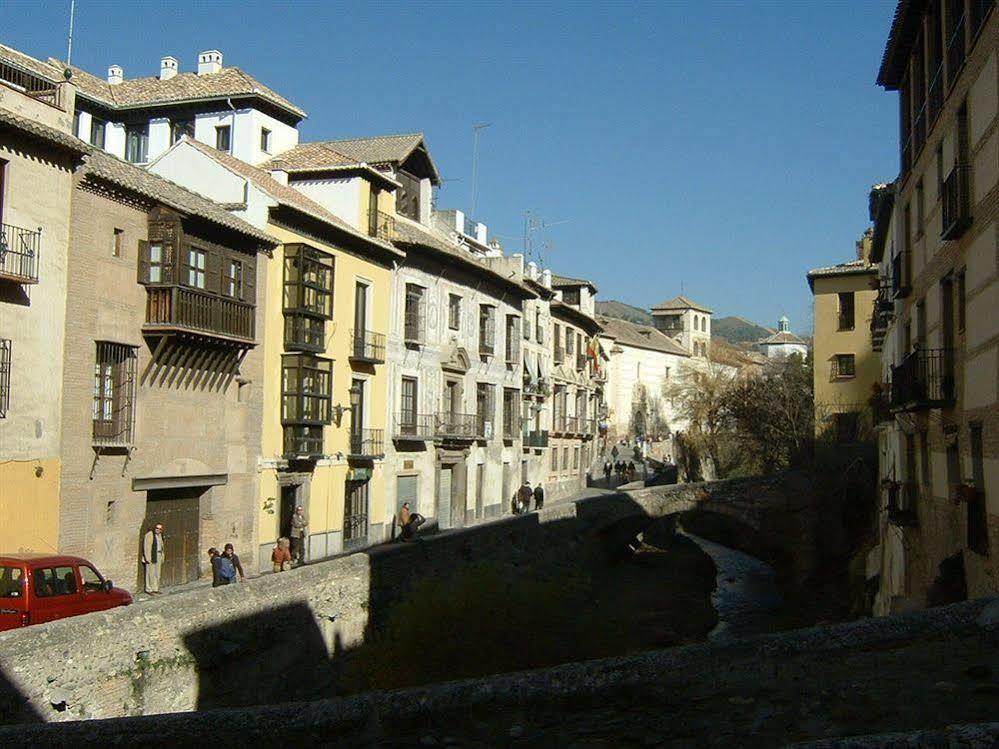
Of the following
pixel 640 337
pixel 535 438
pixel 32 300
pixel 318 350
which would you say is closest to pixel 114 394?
pixel 32 300

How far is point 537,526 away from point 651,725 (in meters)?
25.1

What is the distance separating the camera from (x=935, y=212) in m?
19.5

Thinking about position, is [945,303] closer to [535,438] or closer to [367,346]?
[367,346]

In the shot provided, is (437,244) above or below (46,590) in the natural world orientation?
above

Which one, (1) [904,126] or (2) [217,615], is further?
(1) [904,126]

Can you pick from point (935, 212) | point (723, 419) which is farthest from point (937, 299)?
point (723, 419)

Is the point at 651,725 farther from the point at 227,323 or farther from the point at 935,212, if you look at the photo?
the point at 227,323

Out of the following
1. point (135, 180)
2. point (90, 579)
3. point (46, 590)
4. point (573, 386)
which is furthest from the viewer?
point (573, 386)

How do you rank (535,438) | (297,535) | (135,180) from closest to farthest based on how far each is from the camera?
(135,180), (297,535), (535,438)

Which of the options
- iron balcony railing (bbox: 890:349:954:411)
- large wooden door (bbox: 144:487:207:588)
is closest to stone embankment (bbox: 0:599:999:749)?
iron balcony railing (bbox: 890:349:954:411)

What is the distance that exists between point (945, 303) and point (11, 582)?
15846mm

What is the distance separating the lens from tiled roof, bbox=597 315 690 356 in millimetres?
95750

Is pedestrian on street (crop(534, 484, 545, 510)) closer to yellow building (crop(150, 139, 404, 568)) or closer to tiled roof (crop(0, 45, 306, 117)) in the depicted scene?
yellow building (crop(150, 139, 404, 568))

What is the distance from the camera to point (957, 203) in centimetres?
1669
